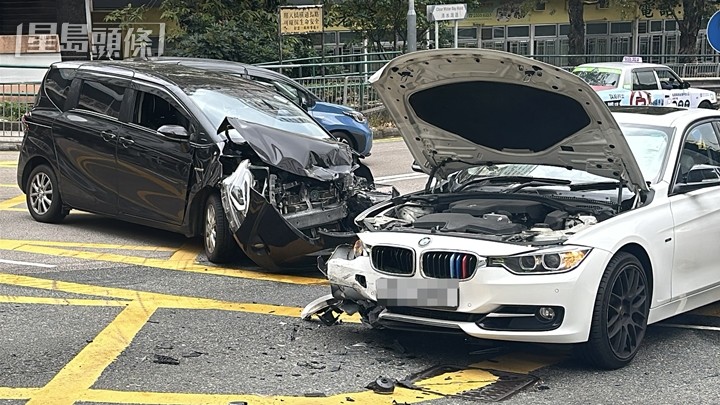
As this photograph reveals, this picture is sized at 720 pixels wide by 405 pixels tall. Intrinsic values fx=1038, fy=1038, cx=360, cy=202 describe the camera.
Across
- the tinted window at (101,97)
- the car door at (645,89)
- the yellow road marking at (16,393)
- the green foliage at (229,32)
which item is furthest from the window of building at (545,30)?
the yellow road marking at (16,393)

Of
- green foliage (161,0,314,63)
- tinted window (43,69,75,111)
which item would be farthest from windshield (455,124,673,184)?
green foliage (161,0,314,63)

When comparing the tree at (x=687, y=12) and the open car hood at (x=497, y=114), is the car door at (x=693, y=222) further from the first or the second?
the tree at (x=687, y=12)

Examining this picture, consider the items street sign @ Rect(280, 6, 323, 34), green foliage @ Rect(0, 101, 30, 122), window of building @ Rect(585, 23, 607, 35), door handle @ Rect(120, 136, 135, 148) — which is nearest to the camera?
door handle @ Rect(120, 136, 135, 148)

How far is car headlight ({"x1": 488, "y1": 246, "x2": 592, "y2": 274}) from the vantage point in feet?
19.1

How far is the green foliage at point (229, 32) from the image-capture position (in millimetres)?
24531

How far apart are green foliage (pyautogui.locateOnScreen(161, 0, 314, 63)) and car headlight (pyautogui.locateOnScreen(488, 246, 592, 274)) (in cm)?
1921

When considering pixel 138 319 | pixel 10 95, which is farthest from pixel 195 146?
pixel 10 95

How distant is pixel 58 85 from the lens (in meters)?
10.9

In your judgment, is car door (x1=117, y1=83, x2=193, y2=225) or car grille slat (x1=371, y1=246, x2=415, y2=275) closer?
car grille slat (x1=371, y1=246, x2=415, y2=275)

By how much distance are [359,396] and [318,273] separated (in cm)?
341

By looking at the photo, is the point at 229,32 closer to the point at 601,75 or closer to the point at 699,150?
the point at 601,75

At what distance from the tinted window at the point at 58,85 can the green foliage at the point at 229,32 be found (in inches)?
521

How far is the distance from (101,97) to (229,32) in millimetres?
14909

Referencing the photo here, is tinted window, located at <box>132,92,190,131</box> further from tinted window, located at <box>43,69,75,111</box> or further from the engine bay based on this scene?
the engine bay
